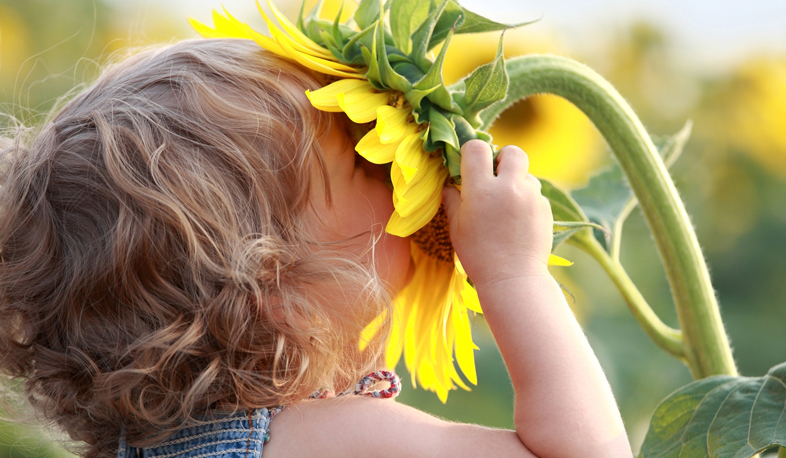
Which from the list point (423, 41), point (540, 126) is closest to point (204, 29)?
point (423, 41)

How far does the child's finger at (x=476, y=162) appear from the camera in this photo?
61 cm

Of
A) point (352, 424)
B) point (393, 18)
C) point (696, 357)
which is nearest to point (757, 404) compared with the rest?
point (696, 357)

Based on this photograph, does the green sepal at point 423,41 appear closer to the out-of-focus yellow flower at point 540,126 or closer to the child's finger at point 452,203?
the child's finger at point 452,203

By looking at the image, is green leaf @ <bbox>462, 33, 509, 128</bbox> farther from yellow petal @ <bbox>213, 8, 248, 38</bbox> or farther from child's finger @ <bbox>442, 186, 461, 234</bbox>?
yellow petal @ <bbox>213, 8, 248, 38</bbox>

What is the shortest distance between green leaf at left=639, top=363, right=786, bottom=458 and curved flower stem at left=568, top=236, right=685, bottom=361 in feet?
0.26

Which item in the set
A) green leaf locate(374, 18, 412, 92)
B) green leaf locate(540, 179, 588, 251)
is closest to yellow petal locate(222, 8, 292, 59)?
green leaf locate(374, 18, 412, 92)

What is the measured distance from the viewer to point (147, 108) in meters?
0.71

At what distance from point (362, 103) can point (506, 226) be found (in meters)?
0.18

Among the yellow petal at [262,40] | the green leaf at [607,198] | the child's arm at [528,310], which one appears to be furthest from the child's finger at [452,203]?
the green leaf at [607,198]

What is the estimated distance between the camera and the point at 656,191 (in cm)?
72

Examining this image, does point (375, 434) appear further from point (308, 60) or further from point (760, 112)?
point (760, 112)

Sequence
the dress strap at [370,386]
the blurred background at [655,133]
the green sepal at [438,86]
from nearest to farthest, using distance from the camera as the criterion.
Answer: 1. the green sepal at [438,86]
2. the dress strap at [370,386]
3. the blurred background at [655,133]

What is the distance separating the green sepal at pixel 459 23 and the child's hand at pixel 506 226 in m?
0.12

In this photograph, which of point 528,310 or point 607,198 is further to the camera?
point 607,198
